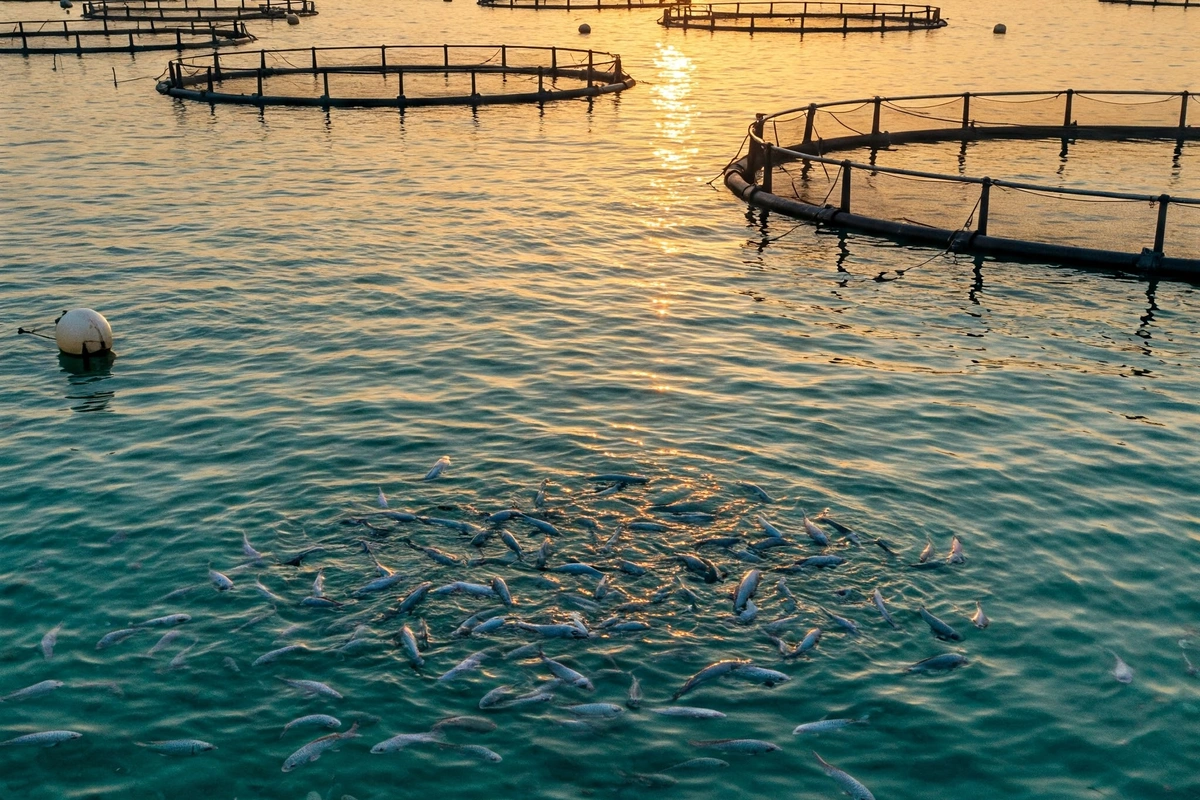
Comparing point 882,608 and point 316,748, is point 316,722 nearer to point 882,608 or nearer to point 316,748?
point 316,748

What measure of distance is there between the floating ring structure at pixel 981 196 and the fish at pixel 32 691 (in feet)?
66.3

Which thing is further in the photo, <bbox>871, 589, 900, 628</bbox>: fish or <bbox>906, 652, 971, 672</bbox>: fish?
<bbox>871, 589, 900, 628</bbox>: fish

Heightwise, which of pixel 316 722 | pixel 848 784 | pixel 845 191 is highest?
pixel 845 191

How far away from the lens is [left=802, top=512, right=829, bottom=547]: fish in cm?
1348

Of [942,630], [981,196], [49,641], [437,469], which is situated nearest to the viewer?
[49,641]

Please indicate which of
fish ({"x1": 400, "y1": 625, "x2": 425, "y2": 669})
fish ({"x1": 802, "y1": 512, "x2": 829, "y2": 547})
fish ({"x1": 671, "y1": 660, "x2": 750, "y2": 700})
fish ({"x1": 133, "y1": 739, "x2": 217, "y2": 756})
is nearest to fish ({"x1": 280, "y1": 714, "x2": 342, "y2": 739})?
fish ({"x1": 133, "y1": 739, "x2": 217, "y2": 756})

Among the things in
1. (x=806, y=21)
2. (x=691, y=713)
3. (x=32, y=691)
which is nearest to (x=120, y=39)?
(x=806, y=21)

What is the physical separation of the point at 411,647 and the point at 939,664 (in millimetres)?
5173

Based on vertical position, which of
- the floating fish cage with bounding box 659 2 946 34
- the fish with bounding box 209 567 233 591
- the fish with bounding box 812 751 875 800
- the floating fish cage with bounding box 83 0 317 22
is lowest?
the fish with bounding box 812 751 875 800

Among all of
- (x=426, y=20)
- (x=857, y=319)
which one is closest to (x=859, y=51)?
(x=426, y=20)

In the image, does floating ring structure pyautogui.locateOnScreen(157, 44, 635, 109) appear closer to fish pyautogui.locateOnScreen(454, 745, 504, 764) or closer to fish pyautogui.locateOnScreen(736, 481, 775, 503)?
fish pyautogui.locateOnScreen(736, 481, 775, 503)

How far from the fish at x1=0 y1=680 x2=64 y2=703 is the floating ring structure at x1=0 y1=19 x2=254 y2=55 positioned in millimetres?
60346

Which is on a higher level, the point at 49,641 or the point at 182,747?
the point at 49,641

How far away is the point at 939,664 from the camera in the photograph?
450 inches
